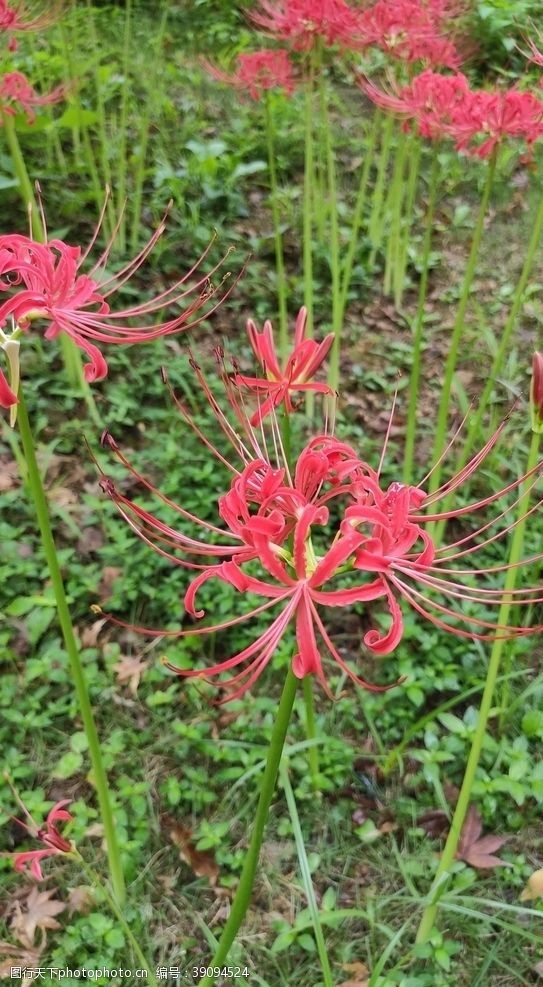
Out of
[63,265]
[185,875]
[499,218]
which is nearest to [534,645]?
[185,875]

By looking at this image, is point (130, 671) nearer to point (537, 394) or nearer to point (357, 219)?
point (537, 394)

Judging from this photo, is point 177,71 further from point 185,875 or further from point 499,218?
point 185,875

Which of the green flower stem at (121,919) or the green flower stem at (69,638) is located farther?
the green flower stem at (121,919)

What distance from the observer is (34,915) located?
57.1 inches

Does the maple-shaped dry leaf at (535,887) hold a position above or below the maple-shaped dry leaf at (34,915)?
above

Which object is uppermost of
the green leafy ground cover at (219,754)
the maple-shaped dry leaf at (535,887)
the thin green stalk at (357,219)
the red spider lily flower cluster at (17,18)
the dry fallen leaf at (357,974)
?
the red spider lily flower cluster at (17,18)

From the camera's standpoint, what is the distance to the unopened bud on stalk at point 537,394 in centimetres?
113

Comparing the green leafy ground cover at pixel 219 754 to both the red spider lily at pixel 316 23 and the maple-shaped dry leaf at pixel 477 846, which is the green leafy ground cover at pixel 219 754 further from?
the red spider lily at pixel 316 23

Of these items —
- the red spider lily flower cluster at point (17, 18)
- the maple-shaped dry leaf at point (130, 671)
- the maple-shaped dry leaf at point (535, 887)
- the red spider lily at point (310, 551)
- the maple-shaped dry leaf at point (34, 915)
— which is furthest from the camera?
the maple-shaped dry leaf at point (130, 671)

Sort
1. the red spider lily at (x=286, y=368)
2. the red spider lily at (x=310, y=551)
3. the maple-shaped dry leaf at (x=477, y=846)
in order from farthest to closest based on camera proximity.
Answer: the maple-shaped dry leaf at (x=477, y=846), the red spider lily at (x=286, y=368), the red spider lily at (x=310, y=551)

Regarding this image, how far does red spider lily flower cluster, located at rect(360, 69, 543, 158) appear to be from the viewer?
5.39 feet

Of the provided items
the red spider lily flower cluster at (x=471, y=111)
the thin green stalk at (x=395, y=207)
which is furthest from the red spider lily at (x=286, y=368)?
the thin green stalk at (x=395, y=207)

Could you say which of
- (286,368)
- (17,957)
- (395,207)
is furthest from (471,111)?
(17,957)

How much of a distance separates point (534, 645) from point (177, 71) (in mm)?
3953
